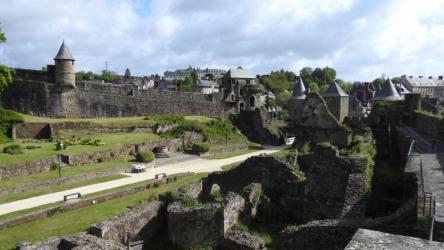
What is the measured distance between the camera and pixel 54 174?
25.7 metres

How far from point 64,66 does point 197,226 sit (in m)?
35.1

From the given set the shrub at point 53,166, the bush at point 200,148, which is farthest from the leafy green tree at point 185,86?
the shrub at point 53,166

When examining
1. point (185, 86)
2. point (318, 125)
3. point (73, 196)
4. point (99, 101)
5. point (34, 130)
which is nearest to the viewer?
point (73, 196)

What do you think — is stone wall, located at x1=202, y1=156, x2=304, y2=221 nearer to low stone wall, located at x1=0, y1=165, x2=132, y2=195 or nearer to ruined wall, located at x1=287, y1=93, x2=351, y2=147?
low stone wall, located at x1=0, y1=165, x2=132, y2=195

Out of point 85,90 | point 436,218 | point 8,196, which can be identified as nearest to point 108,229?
point 436,218

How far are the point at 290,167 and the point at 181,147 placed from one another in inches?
916

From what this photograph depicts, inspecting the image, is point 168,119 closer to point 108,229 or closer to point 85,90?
point 85,90

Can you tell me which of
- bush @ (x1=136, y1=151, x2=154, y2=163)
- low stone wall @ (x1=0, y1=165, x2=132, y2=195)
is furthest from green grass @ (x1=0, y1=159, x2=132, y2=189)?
bush @ (x1=136, y1=151, x2=154, y2=163)

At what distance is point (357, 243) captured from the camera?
4.82m

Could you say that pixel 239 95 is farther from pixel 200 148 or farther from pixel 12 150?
pixel 12 150

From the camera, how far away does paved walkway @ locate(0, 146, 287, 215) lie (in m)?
20.2

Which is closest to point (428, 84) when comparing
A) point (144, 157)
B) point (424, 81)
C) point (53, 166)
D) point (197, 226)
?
point (424, 81)

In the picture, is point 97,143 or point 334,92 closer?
point 97,143

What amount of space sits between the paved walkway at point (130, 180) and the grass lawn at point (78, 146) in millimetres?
5029
